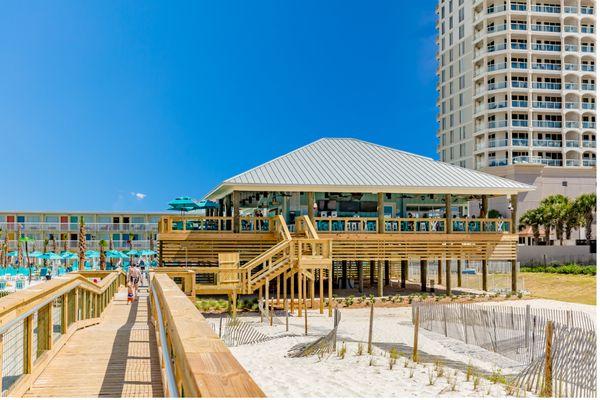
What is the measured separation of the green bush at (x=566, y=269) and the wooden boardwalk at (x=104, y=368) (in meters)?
46.9

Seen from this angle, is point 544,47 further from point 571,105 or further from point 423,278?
point 423,278

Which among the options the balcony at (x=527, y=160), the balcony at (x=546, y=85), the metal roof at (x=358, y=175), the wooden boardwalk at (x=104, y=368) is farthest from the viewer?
the balcony at (x=546, y=85)

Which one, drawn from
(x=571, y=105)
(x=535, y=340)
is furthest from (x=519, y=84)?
(x=535, y=340)

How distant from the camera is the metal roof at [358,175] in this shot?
31312mm

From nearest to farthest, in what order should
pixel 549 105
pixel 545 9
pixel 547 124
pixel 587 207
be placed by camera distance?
pixel 587 207 < pixel 549 105 < pixel 547 124 < pixel 545 9

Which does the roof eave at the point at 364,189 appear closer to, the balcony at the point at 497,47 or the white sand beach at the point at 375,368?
the white sand beach at the point at 375,368

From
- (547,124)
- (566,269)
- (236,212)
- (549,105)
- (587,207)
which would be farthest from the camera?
(547,124)

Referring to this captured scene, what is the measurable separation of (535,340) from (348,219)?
15592 mm

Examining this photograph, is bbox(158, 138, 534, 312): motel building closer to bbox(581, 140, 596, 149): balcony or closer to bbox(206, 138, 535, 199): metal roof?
bbox(206, 138, 535, 199): metal roof

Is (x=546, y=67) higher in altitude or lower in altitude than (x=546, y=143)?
higher

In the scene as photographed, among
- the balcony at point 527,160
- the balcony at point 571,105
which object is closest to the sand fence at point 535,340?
the balcony at point 527,160

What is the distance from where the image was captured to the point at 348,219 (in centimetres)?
3209

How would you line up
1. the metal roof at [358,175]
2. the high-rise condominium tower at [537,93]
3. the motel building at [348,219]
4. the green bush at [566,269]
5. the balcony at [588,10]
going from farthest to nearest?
the balcony at [588,10] < the high-rise condominium tower at [537,93] < the green bush at [566,269] < the metal roof at [358,175] < the motel building at [348,219]

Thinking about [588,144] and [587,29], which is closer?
[588,144]
